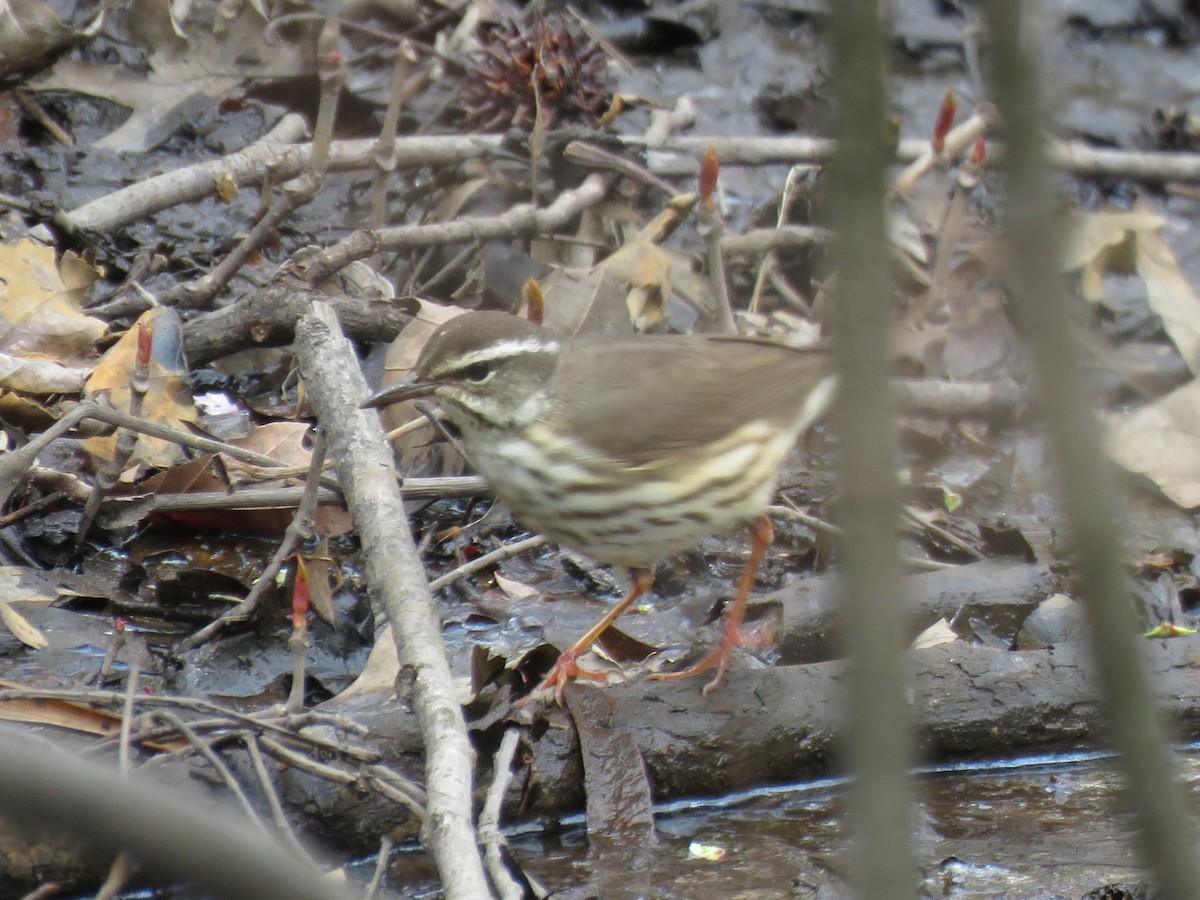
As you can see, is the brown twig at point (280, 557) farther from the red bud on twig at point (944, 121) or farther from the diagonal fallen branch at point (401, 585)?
the red bud on twig at point (944, 121)

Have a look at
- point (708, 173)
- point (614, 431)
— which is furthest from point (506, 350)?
point (708, 173)

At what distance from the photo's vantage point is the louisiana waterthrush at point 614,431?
3994mm

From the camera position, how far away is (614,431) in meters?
4.08

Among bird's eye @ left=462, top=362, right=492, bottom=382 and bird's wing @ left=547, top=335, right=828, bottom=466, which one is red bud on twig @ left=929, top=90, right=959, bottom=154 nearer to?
bird's wing @ left=547, top=335, right=828, bottom=466

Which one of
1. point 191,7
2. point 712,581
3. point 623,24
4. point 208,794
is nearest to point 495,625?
point 712,581

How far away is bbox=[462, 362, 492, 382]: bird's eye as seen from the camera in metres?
4.08

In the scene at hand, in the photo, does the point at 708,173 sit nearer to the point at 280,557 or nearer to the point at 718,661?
the point at 718,661

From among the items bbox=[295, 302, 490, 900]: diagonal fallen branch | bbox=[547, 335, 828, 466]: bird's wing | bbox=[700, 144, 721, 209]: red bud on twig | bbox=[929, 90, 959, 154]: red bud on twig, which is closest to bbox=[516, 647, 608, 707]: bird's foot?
bbox=[295, 302, 490, 900]: diagonal fallen branch

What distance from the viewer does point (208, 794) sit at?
3182mm

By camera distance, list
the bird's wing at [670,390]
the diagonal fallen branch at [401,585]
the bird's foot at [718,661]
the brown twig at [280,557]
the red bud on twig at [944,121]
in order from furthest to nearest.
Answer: the red bud on twig at [944,121]
the bird's wing at [670,390]
the brown twig at [280,557]
the bird's foot at [718,661]
the diagonal fallen branch at [401,585]

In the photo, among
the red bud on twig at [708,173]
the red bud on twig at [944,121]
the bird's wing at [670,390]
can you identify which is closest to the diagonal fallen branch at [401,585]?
the bird's wing at [670,390]

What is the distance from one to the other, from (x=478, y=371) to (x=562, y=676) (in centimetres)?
85

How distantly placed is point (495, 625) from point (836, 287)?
3.54 m

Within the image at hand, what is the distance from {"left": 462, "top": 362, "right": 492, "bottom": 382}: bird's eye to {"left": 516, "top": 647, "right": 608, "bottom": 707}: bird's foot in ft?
2.50
